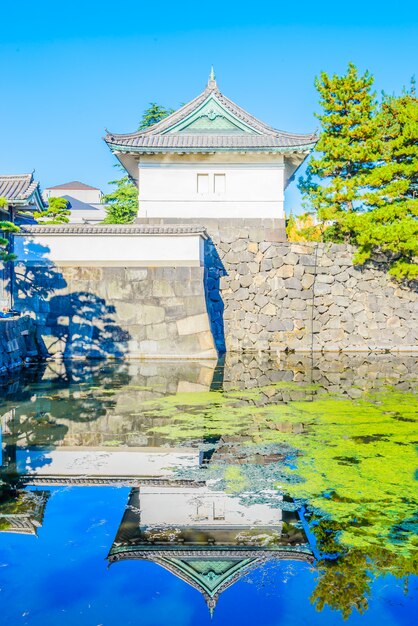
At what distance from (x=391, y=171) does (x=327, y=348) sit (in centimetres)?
486

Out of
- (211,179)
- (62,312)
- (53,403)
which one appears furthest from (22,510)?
(211,179)

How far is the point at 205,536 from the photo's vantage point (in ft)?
12.1

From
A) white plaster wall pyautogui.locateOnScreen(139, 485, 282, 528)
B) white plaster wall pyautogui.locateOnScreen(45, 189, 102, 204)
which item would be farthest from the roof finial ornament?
white plaster wall pyautogui.locateOnScreen(45, 189, 102, 204)

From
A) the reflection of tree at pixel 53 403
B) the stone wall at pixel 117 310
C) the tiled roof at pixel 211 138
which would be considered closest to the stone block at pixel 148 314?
the stone wall at pixel 117 310

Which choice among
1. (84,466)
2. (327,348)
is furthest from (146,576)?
(327,348)

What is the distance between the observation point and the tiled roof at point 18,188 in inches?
609

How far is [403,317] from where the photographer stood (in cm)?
1595

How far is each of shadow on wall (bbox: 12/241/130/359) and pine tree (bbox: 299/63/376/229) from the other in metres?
6.63

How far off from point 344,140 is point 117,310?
305 inches

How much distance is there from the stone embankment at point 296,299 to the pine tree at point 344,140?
1.32 m

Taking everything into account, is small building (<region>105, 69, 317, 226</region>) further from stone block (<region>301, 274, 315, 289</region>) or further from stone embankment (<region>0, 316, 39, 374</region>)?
stone embankment (<region>0, 316, 39, 374</region>)

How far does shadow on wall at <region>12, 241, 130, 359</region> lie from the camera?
13172 mm

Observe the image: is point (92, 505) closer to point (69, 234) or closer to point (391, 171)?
point (69, 234)

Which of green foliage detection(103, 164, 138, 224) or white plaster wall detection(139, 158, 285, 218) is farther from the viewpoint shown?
green foliage detection(103, 164, 138, 224)
